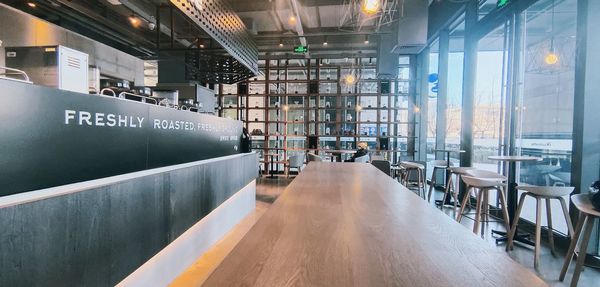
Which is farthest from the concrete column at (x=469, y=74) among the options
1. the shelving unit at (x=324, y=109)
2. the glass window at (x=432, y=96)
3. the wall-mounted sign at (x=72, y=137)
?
the wall-mounted sign at (x=72, y=137)

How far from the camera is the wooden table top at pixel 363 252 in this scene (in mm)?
725

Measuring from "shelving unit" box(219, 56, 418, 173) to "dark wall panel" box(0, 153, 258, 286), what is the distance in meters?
7.04

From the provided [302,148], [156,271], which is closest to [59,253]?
[156,271]

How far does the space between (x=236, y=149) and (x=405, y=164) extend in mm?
3179

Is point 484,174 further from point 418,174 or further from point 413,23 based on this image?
point 413,23

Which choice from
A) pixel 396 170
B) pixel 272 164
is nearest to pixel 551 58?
pixel 396 170

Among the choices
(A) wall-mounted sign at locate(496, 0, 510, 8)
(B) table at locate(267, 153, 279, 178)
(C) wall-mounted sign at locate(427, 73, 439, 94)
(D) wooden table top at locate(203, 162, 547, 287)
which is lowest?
Result: (B) table at locate(267, 153, 279, 178)

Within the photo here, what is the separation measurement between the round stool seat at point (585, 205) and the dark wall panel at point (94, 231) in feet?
10.9

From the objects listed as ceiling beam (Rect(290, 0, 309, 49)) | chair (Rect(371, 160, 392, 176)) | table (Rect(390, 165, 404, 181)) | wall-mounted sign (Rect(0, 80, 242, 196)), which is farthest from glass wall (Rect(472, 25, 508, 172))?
wall-mounted sign (Rect(0, 80, 242, 196))

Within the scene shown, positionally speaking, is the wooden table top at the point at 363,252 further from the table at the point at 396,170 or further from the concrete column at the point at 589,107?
the table at the point at 396,170

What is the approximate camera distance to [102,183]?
1.89 metres

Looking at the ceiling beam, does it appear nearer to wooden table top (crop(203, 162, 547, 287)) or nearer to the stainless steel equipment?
the stainless steel equipment

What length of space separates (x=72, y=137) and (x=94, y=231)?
0.60 m

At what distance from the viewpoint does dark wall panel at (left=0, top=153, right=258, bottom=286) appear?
1356 mm
